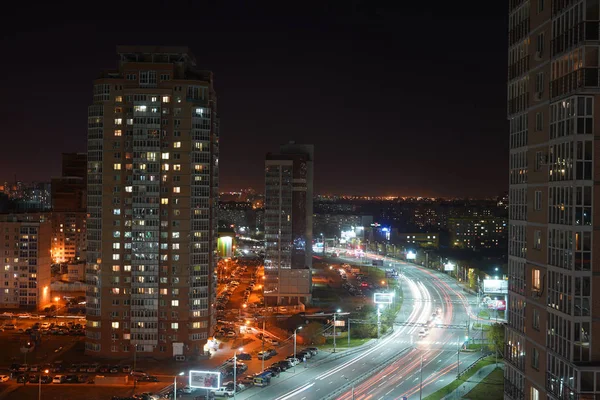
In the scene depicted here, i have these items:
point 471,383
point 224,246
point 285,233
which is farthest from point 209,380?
point 224,246

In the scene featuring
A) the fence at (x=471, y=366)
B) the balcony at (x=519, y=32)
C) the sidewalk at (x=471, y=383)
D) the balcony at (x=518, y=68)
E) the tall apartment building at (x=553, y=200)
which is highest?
the balcony at (x=519, y=32)

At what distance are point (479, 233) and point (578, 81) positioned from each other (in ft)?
511

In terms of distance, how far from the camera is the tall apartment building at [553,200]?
1592 cm

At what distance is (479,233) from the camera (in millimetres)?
166625

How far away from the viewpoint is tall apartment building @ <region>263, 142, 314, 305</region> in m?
81.2

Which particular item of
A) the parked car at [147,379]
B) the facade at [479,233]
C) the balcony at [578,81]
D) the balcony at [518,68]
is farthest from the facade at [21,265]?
the facade at [479,233]

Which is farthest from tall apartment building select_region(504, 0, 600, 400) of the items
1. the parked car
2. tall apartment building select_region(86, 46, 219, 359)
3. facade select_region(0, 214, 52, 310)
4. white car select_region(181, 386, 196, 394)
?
facade select_region(0, 214, 52, 310)

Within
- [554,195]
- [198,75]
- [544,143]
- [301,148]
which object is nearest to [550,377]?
[554,195]

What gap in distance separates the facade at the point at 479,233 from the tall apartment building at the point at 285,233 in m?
91.2

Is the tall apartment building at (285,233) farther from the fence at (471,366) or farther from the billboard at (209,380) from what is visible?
the billboard at (209,380)

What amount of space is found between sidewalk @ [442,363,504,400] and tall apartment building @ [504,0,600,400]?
72.2ft

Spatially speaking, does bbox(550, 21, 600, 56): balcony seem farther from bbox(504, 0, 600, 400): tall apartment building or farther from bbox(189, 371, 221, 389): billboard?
bbox(189, 371, 221, 389): billboard

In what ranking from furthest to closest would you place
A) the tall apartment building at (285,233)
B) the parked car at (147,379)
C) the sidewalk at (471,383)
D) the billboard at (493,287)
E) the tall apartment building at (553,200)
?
the tall apartment building at (285,233) < the billboard at (493,287) < the parked car at (147,379) < the sidewalk at (471,383) < the tall apartment building at (553,200)

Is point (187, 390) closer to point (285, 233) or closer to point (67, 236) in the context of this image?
point (285, 233)
